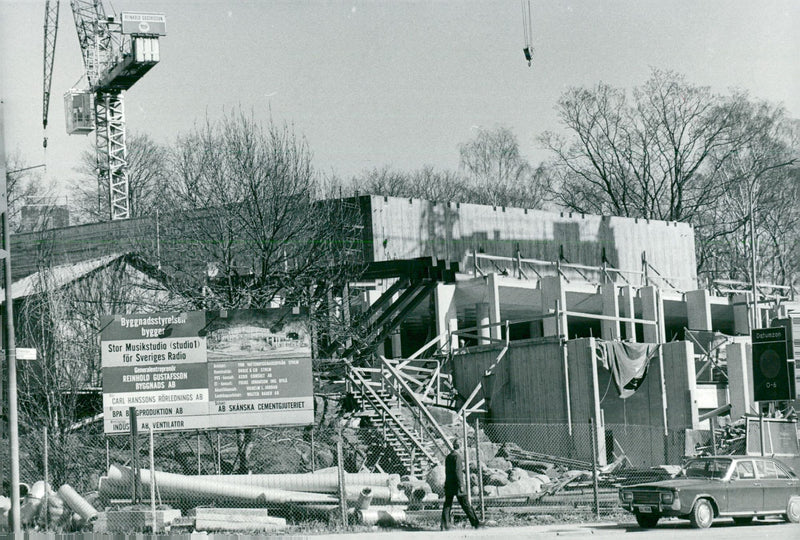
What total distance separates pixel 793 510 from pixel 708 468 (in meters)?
1.97

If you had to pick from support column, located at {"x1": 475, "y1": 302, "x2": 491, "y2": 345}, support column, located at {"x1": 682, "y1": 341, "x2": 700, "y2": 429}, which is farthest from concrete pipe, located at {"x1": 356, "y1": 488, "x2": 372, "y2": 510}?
support column, located at {"x1": 475, "y1": 302, "x2": 491, "y2": 345}

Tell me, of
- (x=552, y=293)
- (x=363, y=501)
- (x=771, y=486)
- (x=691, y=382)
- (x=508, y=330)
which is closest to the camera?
(x=771, y=486)

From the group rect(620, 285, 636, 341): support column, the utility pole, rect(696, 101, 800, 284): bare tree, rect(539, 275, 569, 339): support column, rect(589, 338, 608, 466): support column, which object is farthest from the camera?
rect(696, 101, 800, 284): bare tree

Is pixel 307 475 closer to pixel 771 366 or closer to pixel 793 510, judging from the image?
pixel 793 510

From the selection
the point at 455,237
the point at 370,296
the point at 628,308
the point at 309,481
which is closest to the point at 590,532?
the point at 309,481

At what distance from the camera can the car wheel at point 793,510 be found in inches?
870

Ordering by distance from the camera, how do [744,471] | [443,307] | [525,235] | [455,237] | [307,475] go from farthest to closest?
1. [525,235]
2. [455,237]
3. [443,307]
4. [307,475]
5. [744,471]

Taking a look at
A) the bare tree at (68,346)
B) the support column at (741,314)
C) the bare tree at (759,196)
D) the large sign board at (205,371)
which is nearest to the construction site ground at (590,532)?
the large sign board at (205,371)

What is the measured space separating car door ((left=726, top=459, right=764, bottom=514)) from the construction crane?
30473 millimetres

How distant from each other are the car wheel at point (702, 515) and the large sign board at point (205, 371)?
26.2 feet

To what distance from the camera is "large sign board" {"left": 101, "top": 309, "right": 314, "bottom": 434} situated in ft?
78.4

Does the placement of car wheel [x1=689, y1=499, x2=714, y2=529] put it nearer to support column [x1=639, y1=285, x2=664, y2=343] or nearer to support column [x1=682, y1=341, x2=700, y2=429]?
support column [x1=682, y1=341, x2=700, y2=429]

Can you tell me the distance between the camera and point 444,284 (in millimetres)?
38031

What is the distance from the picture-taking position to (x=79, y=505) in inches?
878
